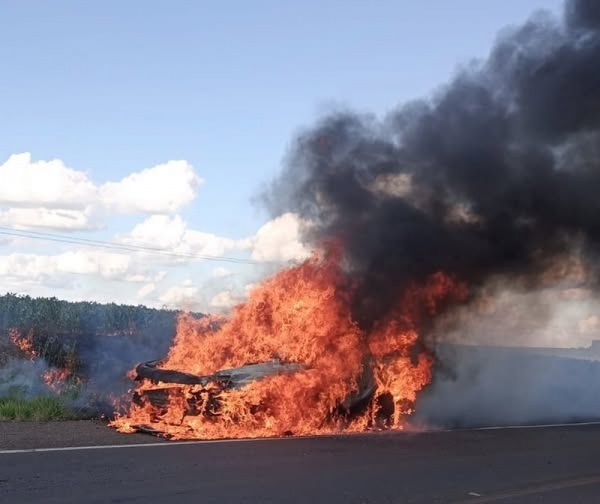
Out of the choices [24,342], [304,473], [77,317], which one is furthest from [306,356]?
[77,317]

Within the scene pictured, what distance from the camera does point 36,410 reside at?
37.0ft

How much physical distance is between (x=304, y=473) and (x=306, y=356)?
4.27 metres

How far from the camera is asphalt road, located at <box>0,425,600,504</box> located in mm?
6465

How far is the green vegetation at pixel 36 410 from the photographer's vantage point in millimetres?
11000

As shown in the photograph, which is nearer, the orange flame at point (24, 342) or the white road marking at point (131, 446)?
the white road marking at point (131, 446)

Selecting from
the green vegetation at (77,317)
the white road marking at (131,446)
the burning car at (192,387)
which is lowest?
the white road marking at (131,446)

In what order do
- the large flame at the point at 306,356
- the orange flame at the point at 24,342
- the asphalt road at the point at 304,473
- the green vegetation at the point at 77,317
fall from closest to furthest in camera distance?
the asphalt road at the point at 304,473 → the large flame at the point at 306,356 → the orange flame at the point at 24,342 → the green vegetation at the point at 77,317

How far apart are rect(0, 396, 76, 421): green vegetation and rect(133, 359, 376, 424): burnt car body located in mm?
1400

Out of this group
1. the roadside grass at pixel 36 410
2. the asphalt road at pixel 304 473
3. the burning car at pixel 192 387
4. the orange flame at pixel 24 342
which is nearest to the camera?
the asphalt road at pixel 304 473

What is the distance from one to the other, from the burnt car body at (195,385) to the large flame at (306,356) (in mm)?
48

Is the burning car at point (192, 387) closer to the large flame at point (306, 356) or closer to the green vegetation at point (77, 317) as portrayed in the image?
the large flame at point (306, 356)

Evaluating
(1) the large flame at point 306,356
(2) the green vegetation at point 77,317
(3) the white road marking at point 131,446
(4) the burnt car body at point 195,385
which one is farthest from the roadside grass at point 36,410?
(2) the green vegetation at point 77,317

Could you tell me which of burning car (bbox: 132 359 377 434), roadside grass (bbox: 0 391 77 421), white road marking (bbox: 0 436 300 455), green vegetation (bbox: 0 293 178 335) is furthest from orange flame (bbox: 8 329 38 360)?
white road marking (bbox: 0 436 300 455)

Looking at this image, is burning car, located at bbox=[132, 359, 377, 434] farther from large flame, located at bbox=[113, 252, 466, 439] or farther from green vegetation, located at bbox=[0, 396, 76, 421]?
green vegetation, located at bbox=[0, 396, 76, 421]
